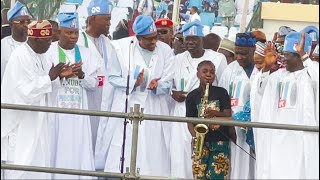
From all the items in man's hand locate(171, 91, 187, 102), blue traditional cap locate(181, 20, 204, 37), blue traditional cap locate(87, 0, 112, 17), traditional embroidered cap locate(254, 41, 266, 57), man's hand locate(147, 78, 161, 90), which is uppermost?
blue traditional cap locate(87, 0, 112, 17)

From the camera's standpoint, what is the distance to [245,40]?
1048 cm

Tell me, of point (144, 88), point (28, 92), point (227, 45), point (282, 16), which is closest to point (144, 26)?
point (144, 88)

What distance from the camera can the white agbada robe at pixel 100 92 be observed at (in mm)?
10406

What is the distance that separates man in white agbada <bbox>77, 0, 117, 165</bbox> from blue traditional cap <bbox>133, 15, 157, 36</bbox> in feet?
1.20

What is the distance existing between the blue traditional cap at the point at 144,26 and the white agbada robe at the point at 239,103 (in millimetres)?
798

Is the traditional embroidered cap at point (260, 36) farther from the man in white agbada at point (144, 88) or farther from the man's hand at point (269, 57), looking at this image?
the man in white agbada at point (144, 88)

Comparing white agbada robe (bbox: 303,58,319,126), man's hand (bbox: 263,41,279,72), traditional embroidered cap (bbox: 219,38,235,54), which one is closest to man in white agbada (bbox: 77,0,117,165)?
traditional embroidered cap (bbox: 219,38,235,54)

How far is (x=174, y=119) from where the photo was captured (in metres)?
7.86

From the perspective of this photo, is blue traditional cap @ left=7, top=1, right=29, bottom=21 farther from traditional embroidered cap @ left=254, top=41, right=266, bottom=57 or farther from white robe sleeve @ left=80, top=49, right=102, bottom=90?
traditional embroidered cap @ left=254, top=41, right=266, bottom=57

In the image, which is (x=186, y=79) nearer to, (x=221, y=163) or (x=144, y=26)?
(x=144, y=26)

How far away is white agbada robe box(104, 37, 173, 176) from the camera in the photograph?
10.4 m

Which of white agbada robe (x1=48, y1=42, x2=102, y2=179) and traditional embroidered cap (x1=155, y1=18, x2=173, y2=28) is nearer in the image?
white agbada robe (x1=48, y1=42, x2=102, y2=179)

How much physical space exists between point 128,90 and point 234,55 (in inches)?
45.1

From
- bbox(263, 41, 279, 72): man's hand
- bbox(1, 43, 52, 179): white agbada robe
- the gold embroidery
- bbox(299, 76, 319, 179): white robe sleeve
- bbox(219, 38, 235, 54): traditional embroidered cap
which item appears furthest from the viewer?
bbox(219, 38, 235, 54): traditional embroidered cap
